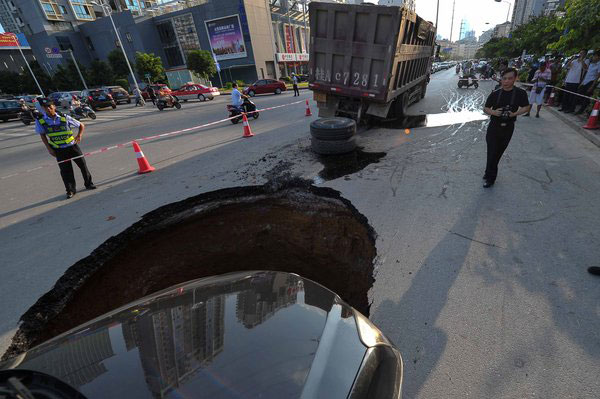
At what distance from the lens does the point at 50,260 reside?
3588mm

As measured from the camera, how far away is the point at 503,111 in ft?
13.2

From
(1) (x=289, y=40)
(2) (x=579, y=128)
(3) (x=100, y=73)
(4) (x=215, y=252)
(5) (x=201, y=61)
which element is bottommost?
(2) (x=579, y=128)

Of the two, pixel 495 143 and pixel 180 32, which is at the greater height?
pixel 180 32

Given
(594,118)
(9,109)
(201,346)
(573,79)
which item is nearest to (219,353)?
A: (201,346)

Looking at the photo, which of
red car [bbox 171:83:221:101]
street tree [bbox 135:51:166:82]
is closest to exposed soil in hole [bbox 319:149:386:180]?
red car [bbox 171:83:221:101]

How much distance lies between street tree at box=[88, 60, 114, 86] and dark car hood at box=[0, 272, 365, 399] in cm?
5102

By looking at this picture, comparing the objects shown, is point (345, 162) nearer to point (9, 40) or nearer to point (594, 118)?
point (594, 118)

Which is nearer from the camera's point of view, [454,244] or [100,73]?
[454,244]

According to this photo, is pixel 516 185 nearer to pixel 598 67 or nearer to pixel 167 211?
pixel 167 211

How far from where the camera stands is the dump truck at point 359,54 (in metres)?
6.81

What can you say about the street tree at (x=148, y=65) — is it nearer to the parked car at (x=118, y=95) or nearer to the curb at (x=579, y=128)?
the parked car at (x=118, y=95)

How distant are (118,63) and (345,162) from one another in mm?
46979

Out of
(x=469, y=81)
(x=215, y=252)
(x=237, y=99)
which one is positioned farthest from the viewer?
(x=469, y=81)

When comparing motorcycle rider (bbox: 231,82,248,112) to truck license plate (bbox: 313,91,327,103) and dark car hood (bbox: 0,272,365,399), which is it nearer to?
truck license plate (bbox: 313,91,327,103)
